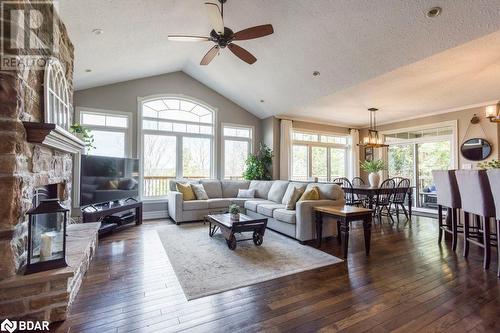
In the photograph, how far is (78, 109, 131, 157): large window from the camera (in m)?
5.13

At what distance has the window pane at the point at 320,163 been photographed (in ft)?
24.3

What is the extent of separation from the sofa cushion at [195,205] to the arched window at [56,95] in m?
2.52

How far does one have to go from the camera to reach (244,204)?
5402mm

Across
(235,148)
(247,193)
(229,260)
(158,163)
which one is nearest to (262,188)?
(247,193)

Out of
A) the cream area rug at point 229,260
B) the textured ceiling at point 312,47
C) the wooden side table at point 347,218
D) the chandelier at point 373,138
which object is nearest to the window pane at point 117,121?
the textured ceiling at point 312,47

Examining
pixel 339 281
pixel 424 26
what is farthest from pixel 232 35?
pixel 339 281

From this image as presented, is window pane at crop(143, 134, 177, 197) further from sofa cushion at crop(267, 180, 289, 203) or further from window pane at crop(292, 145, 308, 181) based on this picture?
window pane at crop(292, 145, 308, 181)

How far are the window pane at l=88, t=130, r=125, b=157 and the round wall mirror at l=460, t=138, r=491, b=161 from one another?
7902mm

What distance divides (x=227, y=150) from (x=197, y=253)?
12.5 ft

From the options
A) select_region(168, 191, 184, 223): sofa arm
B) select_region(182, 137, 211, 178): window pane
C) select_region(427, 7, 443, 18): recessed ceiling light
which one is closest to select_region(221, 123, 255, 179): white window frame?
select_region(182, 137, 211, 178): window pane

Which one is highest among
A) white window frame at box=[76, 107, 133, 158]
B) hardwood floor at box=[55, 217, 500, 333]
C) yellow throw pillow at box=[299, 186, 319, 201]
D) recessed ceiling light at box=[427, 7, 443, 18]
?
recessed ceiling light at box=[427, 7, 443, 18]

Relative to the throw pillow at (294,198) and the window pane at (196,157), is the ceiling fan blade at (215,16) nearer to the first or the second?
the throw pillow at (294,198)

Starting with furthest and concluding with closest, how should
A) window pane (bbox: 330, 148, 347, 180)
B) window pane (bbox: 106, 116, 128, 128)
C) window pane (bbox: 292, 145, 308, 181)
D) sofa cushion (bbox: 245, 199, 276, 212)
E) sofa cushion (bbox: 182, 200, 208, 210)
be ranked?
window pane (bbox: 330, 148, 347, 180) < window pane (bbox: 292, 145, 308, 181) < window pane (bbox: 106, 116, 128, 128) < sofa cushion (bbox: 182, 200, 208, 210) < sofa cushion (bbox: 245, 199, 276, 212)

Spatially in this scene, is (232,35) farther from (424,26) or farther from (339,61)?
(424,26)
